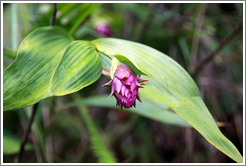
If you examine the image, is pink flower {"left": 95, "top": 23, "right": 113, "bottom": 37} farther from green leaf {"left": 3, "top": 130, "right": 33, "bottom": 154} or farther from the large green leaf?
the large green leaf

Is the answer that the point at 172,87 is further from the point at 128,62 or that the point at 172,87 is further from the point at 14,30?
the point at 14,30

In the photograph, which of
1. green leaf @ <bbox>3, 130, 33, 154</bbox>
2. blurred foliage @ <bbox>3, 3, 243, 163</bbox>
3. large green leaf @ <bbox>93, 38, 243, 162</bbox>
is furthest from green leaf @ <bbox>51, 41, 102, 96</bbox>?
blurred foliage @ <bbox>3, 3, 243, 163</bbox>

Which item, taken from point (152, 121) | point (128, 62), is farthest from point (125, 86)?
point (152, 121)

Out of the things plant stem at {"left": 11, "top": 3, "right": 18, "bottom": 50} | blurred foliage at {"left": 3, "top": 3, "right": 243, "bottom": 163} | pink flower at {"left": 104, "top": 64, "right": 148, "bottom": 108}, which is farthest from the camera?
blurred foliage at {"left": 3, "top": 3, "right": 243, "bottom": 163}

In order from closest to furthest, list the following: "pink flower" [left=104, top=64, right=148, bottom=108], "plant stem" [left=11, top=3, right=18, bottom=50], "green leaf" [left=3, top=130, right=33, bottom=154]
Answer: "pink flower" [left=104, top=64, right=148, bottom=108], "plant stem" [left=11, top=3, right=18, bottom=50], "green leaf" [left=3, top=130, right=33, bottom=154]

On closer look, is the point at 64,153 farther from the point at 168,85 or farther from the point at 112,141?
the point at 168,85

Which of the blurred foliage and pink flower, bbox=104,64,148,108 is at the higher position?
pink flower, bbox=104,64,148,108

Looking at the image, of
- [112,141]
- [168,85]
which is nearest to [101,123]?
[112,141]
